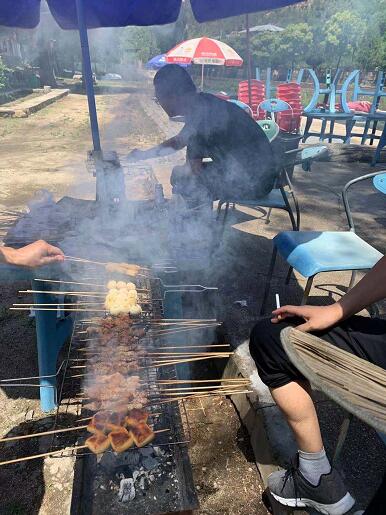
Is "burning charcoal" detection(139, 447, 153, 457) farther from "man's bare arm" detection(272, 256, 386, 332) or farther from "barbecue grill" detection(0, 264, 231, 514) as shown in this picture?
"man's bare arm" detection(272, 256, 386, 332)

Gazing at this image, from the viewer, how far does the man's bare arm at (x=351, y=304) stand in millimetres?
1903

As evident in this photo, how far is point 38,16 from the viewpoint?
502 centimetres

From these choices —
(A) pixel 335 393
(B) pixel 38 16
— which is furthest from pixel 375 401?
(B) pixel 38 16

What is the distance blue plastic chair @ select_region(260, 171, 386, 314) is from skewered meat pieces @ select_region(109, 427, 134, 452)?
5.93ft

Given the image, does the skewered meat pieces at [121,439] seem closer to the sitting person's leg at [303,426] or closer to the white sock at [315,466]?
the sitting person's leg at [303,426]

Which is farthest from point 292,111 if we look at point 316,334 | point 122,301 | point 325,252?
point 316,334

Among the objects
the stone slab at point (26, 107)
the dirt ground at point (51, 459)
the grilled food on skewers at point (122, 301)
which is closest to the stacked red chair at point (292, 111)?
the dirt ground at point (51, 459)

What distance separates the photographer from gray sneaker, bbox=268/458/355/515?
1849 millimetres

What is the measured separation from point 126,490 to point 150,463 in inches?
7.8

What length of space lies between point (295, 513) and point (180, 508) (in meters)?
0.63

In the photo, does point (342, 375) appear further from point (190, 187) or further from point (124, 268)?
point (190, 187)

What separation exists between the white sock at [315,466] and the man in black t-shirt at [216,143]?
10.6 feet

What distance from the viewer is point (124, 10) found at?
199 inches

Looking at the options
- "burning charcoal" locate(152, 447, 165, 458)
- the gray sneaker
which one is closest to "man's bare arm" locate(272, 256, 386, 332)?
the gray sneaker
